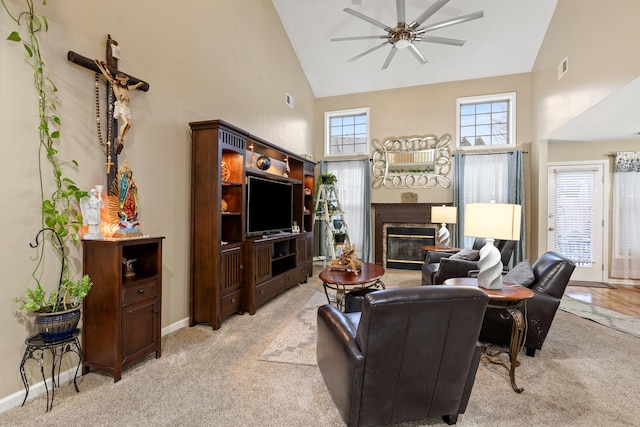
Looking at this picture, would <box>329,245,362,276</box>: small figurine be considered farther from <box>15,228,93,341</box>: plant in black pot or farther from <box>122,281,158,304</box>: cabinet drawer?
<box>15,228,93,341</box>: plant in black pot

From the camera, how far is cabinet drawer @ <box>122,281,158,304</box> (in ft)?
7.37

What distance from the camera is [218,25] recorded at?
3.79 meters

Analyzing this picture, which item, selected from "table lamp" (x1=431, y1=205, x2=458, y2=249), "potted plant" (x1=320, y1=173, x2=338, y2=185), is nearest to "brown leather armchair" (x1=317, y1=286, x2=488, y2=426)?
"table lamp" (x1=431, y1=205, x2=458, y2=249)

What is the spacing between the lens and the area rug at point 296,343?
8.34ft

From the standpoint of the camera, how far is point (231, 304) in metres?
3.41

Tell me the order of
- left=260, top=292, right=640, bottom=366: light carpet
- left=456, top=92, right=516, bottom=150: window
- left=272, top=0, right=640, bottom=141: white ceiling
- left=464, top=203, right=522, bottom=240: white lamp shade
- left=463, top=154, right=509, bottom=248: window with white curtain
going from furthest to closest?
left=456, top=92, right=516, bottom=150: window < left=463, top=154, right=509, bottom=248: window with white curtain < left=272, top=0, right=640, bottom=141: white ceiling < left=260, top=292, right=640, bottom=366: light carpet < left=464, top=203, right=522, bottom=240: white lamp shade

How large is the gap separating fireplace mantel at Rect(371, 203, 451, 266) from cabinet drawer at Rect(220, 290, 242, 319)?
12.1 feet

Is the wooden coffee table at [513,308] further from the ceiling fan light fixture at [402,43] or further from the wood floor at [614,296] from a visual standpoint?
the ceiling fan light fixture at [402,43]

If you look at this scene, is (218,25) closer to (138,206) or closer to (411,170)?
(138,206)

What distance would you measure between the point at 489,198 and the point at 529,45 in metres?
2.78

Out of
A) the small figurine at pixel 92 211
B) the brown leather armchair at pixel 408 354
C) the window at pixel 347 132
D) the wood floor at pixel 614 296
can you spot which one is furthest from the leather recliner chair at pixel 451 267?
the small figurine at pixel 92 211

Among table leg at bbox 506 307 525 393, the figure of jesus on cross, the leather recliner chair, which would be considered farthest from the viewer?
the leather recliner chair

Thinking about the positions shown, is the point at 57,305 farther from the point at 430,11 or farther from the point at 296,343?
the point at 430,11

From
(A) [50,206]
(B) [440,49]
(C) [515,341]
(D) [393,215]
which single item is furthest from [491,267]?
(B) [440,49]
